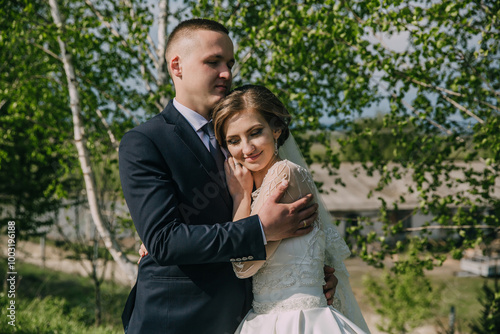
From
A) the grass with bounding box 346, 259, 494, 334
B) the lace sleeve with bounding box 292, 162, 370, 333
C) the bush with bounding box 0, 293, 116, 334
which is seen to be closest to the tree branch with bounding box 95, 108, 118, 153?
the bush with bounding box 0, 293, 116, 334

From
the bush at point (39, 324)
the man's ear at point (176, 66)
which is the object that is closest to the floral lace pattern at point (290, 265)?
the man's ear at point (176, 66)

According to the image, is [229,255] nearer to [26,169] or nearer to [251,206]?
[251,206]

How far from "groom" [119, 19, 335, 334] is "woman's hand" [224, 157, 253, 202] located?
0.13 feet

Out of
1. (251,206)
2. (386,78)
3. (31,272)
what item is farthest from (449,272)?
(251,206)

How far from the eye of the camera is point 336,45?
4891 mm

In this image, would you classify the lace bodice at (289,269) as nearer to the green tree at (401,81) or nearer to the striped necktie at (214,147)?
the striped necktie at (214,147)

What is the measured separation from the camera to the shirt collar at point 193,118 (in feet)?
7.65

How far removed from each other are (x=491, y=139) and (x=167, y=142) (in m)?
3.63

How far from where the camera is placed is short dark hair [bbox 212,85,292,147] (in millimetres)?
2197

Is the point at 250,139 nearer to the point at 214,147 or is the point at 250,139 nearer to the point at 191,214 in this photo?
the point at 214,147

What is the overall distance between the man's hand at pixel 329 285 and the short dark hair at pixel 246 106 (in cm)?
80

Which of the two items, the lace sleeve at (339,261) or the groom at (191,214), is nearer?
the groom at (191,214)

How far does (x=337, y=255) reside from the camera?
2.53 metres

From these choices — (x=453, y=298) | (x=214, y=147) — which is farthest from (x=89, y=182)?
(x=453, y=298)
